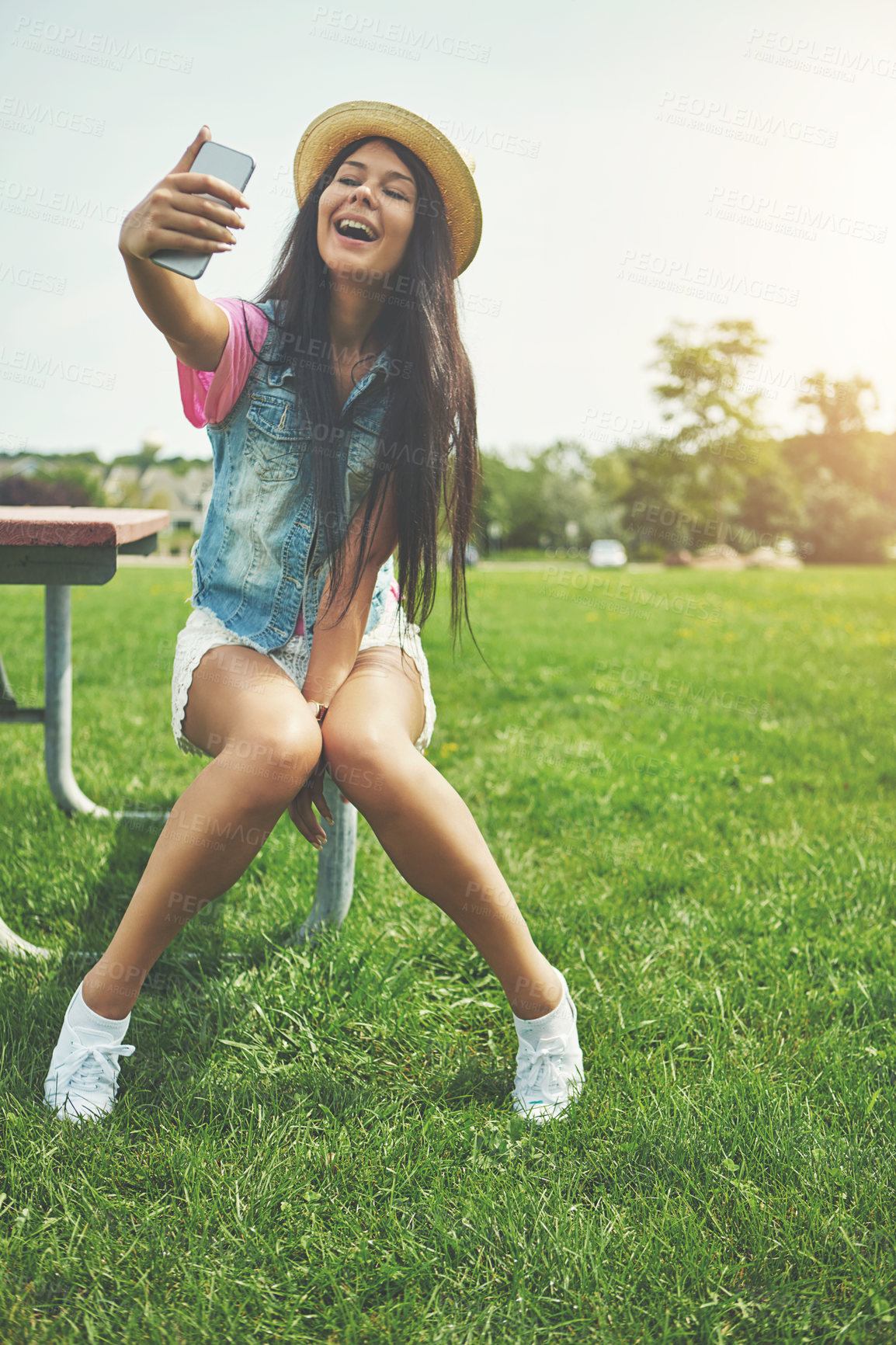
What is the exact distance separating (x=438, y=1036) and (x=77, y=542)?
1213mm

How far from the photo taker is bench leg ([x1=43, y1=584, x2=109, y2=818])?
2771mm

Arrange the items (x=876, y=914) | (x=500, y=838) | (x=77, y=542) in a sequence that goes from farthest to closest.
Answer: (x=500, y=838) < (x=876, y=914) < (x=77, y=542)

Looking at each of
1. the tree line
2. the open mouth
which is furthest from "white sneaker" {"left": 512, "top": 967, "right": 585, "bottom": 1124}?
the tree line

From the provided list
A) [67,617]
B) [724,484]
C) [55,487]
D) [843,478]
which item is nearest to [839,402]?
[843,478]

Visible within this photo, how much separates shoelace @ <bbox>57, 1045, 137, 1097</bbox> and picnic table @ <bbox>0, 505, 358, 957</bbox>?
526 millimetres

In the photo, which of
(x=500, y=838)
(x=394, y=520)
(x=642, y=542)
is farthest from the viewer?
(x=642, y=542)

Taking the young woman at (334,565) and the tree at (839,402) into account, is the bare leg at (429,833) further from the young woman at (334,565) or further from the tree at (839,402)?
the tree at (839,402)

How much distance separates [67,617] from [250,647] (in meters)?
1.19

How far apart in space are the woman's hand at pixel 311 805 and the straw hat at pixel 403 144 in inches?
48.1

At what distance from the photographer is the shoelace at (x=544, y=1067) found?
5.50ft

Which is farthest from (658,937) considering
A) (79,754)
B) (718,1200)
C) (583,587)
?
(583,587)

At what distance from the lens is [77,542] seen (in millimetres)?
1764

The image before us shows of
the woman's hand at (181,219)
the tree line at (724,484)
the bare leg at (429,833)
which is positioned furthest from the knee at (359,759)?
the tree line at (724,484)

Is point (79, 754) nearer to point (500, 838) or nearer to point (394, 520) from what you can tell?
point (500, 838)
